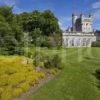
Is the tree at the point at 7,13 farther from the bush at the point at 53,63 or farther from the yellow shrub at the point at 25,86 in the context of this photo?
the yellow shrub at the point at 25,86

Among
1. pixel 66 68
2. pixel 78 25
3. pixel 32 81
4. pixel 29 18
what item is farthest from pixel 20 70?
pixel 78 25

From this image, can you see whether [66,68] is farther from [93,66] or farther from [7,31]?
[7,31]

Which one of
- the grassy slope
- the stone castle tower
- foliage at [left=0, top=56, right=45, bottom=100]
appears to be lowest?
the grassy slope

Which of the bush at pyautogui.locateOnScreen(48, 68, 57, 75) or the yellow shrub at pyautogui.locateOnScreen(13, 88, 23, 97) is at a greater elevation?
the bush at pyautogui.locateOnScreen(48, 68, 57, 75)

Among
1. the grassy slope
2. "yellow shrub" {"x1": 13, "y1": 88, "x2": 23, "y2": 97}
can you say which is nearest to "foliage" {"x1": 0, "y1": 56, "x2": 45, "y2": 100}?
"yellow shrub" {"x1": 13, "y1": 88, "x2": 23, "y2": 97}

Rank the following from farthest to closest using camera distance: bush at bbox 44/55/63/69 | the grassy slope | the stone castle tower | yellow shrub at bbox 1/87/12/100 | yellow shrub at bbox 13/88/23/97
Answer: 1. the stone castle tower
2. bush at bbox 44/55/63/69
3. the grassy slope
4. yellow shrub at bbox 13/88/23/97
5. yellow shrub at bbox 1/87/12/100

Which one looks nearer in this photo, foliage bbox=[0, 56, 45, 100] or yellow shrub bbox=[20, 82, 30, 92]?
foliage bbox=[0, 56, 45, 100]

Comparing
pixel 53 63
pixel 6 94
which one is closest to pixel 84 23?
pixel 53 63

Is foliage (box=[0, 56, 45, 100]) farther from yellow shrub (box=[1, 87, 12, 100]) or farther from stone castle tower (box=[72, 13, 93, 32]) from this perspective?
stone castle tower (box=[72, 13, 93, 32])

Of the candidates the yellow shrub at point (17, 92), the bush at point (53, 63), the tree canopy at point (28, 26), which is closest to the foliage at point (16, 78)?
the yellow shrub at point (17, 92)

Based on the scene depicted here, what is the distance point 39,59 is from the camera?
22891 mm

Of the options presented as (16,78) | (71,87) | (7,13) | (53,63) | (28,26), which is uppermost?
(28,26)

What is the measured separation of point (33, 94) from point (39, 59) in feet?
23.1

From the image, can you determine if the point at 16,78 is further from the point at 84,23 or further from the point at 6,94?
the point at 84,23
